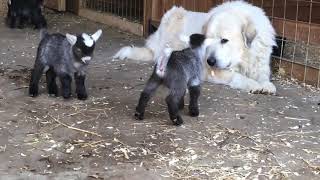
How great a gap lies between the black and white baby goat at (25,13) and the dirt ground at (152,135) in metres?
2.80

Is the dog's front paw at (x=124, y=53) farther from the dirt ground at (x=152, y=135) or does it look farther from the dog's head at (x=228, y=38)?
the dog's head at (x=228, y=38)

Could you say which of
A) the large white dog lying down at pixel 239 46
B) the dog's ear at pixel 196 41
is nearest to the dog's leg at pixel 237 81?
the large white dog lying down at pixel 239 46

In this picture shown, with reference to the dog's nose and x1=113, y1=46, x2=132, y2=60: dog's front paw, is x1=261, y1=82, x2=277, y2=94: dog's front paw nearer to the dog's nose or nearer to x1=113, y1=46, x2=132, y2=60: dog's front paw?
the dog's nose

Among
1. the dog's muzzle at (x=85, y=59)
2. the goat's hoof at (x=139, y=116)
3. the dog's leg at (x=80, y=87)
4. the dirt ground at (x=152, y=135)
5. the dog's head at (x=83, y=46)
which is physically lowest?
the dirt ground at (x=152, y=135)

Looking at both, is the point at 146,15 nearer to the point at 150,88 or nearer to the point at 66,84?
the point at 66,84

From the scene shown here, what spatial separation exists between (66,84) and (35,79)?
0.30 m

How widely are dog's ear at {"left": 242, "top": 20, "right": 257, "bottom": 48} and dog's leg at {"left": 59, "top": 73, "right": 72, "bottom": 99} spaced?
5.80ft

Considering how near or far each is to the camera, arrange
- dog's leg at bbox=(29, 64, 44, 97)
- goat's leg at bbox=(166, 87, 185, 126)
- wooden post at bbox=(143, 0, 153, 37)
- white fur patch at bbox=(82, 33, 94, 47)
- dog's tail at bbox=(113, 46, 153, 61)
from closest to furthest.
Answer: goat's leg at bbox=(166, 87, 185, 126), white fur patch at bbox=(82, 33, 94, 47), dog's leg at bbox=(29, 64, 44, 97), dog's tail at bbox=(113, 46, 153, 61), wooden post at bbox=(143, 0, 153, 37)

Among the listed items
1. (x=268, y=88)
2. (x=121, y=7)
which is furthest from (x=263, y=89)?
(x=121, y=7)

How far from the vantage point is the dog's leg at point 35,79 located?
4.65 metres

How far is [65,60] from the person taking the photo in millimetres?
4500

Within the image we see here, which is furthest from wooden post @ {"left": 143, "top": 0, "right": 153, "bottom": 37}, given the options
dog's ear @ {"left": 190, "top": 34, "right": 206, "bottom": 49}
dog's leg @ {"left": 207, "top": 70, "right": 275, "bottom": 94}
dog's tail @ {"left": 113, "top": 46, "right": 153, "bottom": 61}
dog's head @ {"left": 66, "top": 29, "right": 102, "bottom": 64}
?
dog's ear @ {"left": 190, "top": 34, "right": 206, "bottom": 49}

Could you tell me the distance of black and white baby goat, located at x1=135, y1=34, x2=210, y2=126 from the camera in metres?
3.96

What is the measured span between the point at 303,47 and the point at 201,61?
2.34 m
